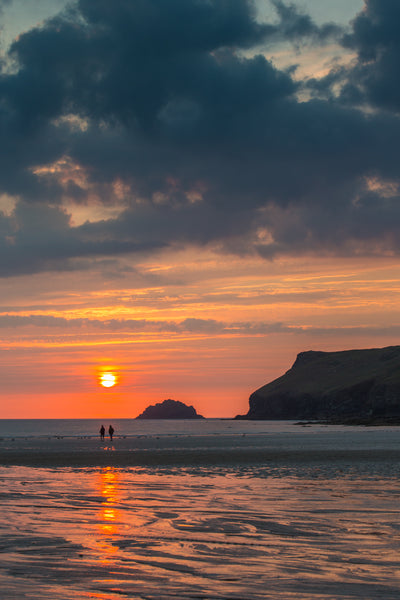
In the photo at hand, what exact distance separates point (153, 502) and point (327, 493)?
19.7 feet

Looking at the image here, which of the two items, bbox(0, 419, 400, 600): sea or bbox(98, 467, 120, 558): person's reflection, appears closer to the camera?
bbox(0, 419, 400, 600): sea

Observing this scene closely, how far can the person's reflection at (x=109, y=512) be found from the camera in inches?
550

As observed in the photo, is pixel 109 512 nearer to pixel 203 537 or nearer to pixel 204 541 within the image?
pixel 203 537

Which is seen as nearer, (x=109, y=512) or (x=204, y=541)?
(x=204, y=541)

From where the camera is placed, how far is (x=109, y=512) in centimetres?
1866

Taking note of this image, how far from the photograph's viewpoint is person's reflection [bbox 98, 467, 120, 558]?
45.9 feet

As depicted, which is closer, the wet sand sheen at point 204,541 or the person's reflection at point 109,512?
the wet sand sheen at point 204,541

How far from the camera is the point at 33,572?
11.1 m

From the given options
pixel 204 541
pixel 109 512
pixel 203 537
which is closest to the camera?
pixel 204 541

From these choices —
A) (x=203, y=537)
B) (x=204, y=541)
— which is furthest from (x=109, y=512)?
(x=204, y=541)

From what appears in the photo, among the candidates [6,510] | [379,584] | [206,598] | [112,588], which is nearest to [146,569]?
[112,588]

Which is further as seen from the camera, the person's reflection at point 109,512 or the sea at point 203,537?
the person's reflection at point 109,512

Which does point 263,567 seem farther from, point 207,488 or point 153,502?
point 207,488

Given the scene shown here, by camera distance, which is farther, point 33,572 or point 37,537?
point 37,537
